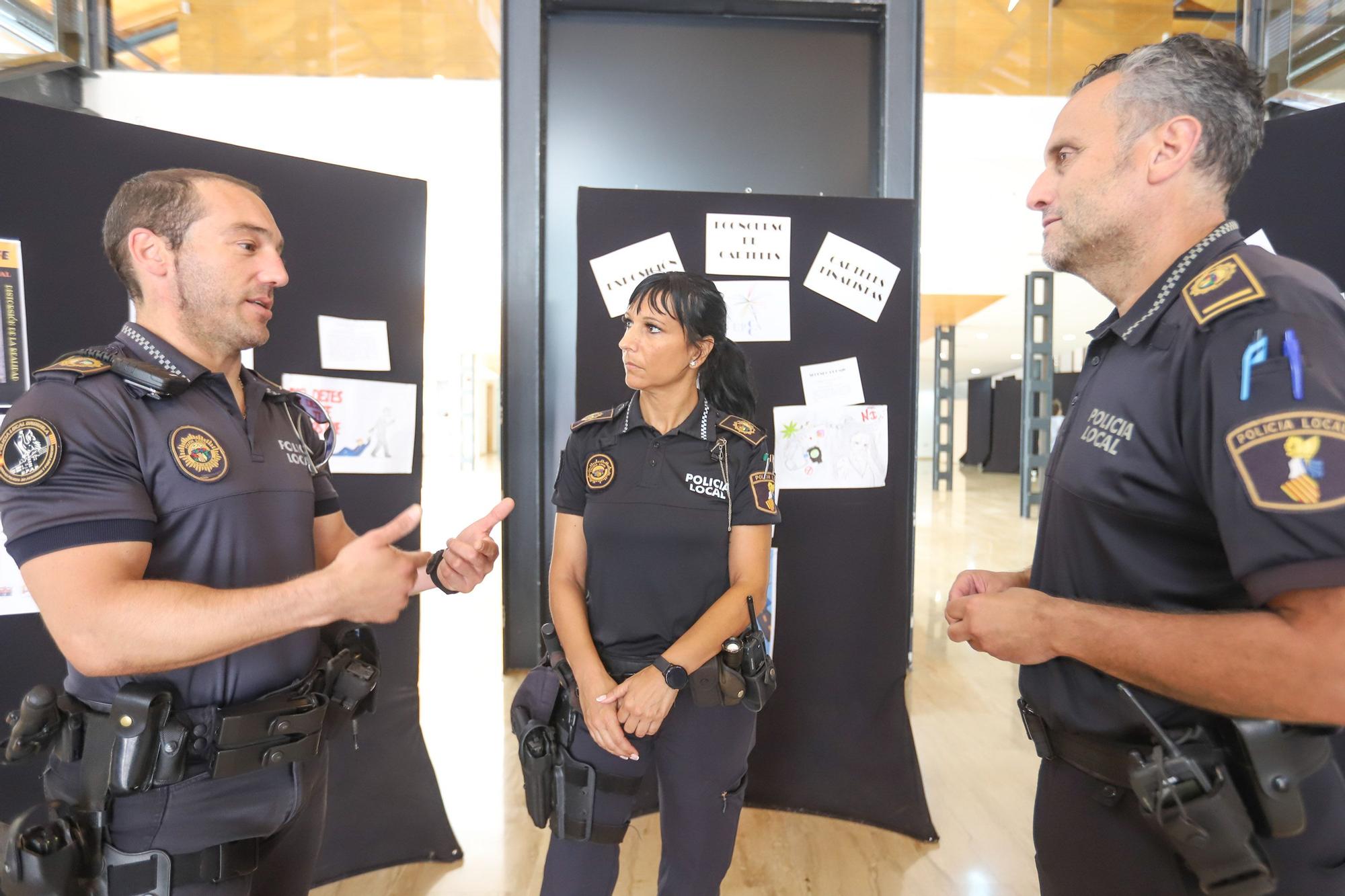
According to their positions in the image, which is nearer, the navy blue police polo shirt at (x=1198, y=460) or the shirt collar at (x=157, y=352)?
the navy blue police polo shirt at (x=1198, y=460)

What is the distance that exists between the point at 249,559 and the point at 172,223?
2.02 feet

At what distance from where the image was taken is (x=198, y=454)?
48.2 inches

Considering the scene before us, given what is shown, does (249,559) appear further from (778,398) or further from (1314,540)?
(778,398)

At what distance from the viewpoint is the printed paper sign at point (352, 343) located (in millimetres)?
2176

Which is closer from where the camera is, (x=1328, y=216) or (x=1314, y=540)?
(x=1314, y=540)

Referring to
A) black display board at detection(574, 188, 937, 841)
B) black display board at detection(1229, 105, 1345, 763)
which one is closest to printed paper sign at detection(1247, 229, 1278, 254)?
black display board at detection(1229, 105, 1345, 763)

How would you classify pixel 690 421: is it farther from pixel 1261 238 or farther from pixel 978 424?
pixel 978 424

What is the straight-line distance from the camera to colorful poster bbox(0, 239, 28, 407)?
1.71 meters

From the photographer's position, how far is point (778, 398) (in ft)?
8.43

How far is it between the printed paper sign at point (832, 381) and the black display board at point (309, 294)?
4.28ft

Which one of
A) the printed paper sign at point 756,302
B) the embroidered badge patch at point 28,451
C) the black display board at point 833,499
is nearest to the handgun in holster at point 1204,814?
the embroidered badge patch at point 28,451

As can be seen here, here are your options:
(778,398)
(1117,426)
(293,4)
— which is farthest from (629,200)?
(293,4)

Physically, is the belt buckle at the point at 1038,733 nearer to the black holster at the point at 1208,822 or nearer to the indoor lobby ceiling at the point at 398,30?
the black holster at the point at 1208,822

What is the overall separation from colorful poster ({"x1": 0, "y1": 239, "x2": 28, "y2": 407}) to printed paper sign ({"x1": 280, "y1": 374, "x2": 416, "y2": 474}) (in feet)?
1.87
